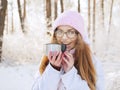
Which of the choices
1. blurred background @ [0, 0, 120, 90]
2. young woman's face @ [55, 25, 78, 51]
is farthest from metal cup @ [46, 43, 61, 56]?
blurred background @ [0, 0, 120, 90]

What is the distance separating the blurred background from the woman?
694 millimetres

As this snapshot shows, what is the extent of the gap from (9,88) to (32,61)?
4981 mm

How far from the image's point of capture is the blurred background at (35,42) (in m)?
8.64

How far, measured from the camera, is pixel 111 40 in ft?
66.6

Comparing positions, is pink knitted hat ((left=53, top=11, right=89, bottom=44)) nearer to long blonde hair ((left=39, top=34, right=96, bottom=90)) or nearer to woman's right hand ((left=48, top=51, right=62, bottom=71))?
long blonde hair ((left=39, top=34, right=96, bottom=90))

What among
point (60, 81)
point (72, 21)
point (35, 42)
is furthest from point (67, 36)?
point (35, 42)

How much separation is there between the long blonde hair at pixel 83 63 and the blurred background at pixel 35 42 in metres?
0.70

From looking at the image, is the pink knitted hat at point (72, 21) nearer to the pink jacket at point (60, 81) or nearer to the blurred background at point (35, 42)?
the pink jacket at point (60, 81)

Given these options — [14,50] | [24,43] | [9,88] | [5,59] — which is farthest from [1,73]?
[24,43]

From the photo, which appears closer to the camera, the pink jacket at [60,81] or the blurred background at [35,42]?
the pink jacket at [60,81]

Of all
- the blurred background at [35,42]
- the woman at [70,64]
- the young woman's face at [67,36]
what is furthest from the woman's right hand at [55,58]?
the blurred background at [35,42]

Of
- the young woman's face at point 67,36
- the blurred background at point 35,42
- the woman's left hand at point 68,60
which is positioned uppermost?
the young woman's face at point 67,36

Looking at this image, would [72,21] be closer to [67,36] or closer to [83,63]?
[67,36]

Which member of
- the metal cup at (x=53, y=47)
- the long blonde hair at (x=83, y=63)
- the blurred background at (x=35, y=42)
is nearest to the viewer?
the metal cup at (x=53, y=47)
